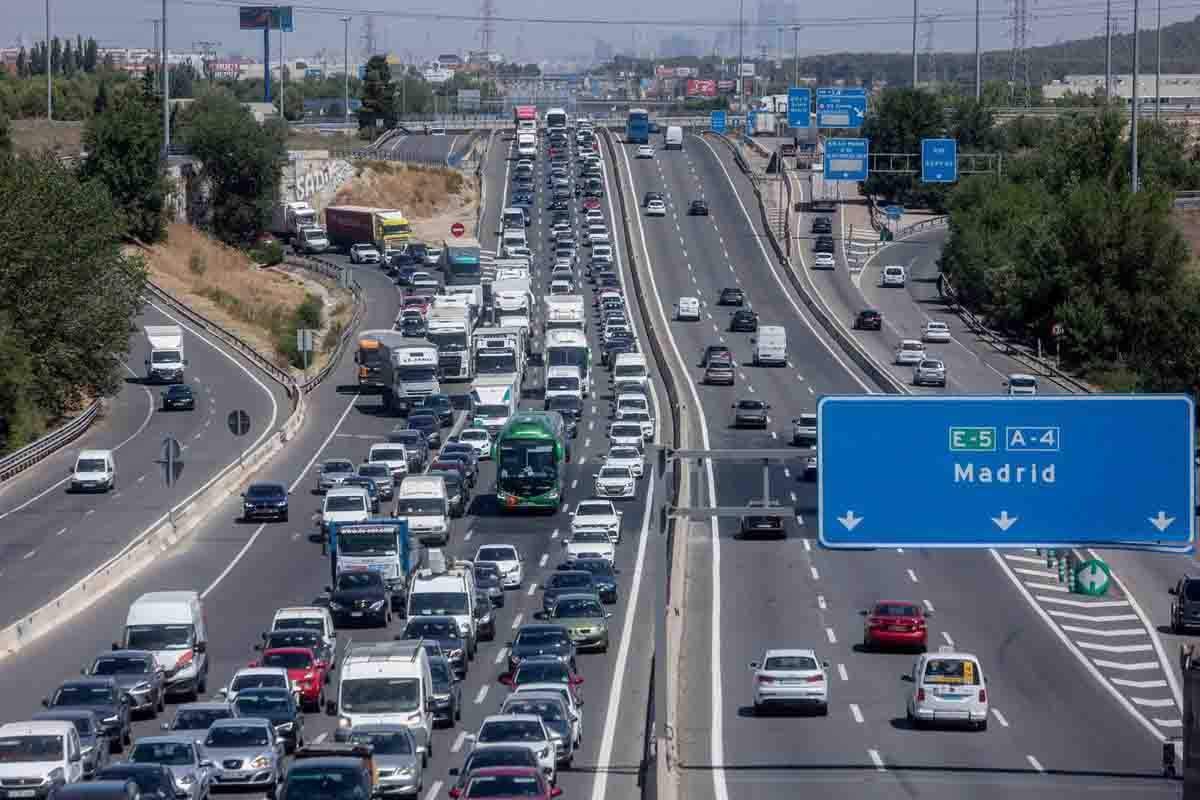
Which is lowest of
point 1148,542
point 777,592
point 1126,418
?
point 777,592

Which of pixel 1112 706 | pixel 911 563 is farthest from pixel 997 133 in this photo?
pixel 1112 706

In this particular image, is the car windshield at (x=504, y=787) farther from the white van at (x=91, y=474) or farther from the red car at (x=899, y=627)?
the white van at (x=91, y=474)

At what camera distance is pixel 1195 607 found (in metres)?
40.8

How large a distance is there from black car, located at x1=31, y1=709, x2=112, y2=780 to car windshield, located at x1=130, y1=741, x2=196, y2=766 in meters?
1.45

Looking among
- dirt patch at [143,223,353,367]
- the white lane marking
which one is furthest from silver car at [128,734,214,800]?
dirt patch at [143,223,353,367]

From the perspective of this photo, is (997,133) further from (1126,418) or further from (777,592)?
(1126,418)

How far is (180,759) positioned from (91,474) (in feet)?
110

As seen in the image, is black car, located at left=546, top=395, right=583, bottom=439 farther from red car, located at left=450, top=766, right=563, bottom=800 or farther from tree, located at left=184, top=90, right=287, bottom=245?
tree, located at left=184, top=90, right=287, bottom=245

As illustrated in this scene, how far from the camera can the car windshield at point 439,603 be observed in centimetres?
3781

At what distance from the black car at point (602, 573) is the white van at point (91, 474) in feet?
58.2

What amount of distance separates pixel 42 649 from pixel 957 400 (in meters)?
20.5

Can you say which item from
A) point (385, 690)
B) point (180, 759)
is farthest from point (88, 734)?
point (385, 690)

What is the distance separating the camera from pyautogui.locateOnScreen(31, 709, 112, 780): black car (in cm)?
2597

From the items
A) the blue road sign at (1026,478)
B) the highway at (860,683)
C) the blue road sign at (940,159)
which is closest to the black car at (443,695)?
the highway at (860,683)
